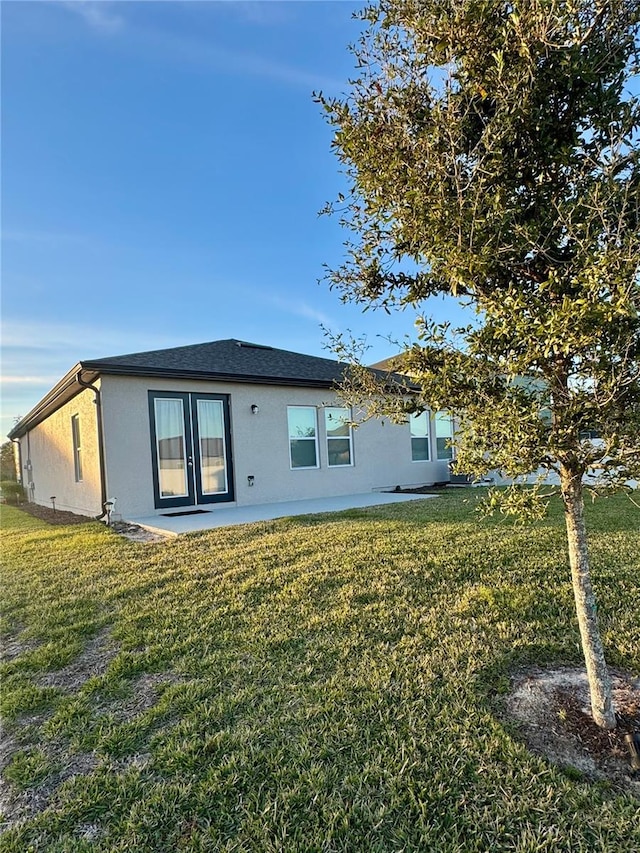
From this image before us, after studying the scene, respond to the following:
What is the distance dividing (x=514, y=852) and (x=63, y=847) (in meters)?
1.78

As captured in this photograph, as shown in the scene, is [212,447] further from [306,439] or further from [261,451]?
[306,439]

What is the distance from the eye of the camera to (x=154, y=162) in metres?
10.2

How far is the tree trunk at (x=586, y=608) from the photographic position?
245 cm

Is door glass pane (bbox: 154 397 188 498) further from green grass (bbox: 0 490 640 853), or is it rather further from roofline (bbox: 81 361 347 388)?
green grass (bbox: 0 490 640 853)

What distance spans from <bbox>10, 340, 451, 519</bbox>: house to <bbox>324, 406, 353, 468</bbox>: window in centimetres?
3

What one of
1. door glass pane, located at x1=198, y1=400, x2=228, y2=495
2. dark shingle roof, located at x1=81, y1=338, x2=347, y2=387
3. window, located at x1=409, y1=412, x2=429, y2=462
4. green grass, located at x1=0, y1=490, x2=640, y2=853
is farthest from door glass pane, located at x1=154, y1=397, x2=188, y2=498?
window, located at x1=409, y1=412, x2=429, y2=462

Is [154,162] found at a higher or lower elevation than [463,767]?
higher

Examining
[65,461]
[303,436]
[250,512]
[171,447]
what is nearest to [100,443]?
[171,447]

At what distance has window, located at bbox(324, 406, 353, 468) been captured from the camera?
39.6 ft

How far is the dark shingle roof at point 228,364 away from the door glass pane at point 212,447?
0.82 m

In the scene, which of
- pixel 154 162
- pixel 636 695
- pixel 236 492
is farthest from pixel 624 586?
pixel 154 162

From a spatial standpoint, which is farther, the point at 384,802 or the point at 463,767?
the point at 463,767

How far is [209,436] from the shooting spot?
10.1 metres

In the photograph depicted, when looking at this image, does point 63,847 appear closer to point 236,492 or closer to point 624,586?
point 624,586
